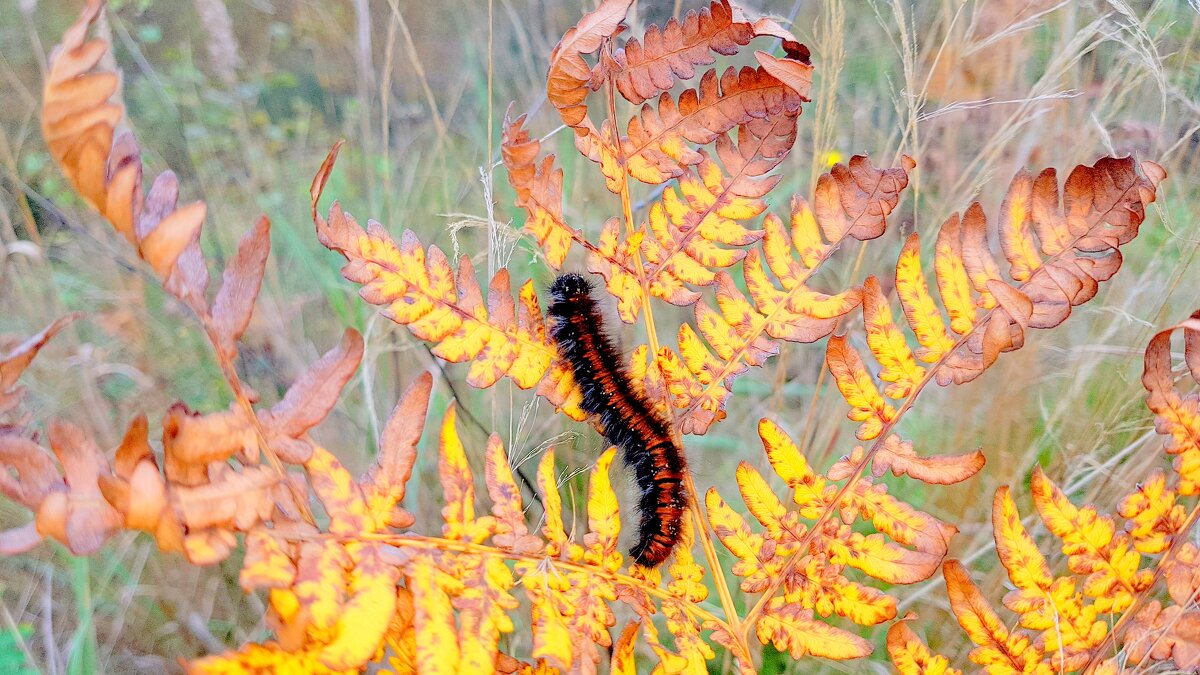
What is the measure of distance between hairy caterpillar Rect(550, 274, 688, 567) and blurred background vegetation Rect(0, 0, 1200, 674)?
0.63ft

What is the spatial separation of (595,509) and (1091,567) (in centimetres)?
54

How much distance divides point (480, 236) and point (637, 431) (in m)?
0.98

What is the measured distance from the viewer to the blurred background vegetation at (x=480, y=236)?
1.46m

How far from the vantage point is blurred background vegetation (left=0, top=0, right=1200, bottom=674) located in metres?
1.46

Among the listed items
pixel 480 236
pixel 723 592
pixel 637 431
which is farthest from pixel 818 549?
pixel 480 236

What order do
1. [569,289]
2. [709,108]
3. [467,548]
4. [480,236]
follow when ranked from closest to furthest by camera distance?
[467,548] < [709,108] < [569,289] < [480,236]

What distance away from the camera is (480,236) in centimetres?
188

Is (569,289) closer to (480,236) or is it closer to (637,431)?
(637,431)

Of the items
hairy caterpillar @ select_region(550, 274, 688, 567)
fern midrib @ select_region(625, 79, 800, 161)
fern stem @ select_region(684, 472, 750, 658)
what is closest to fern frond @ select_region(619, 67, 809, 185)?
fern midrib @ select_region(625, 79, 800, 161)

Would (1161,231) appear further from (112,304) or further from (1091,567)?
(112,304)

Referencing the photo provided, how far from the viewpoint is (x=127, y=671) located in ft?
4.85

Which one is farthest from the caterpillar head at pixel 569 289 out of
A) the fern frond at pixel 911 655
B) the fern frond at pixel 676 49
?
the fern frond at pixel 911 655

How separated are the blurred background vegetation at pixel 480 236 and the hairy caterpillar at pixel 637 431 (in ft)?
0.63

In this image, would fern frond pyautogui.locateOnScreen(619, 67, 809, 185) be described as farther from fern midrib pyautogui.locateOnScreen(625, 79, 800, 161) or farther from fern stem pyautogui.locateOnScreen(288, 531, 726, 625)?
fern stem pyautogui.locateOnScreen(288, 531, 726, 625)
